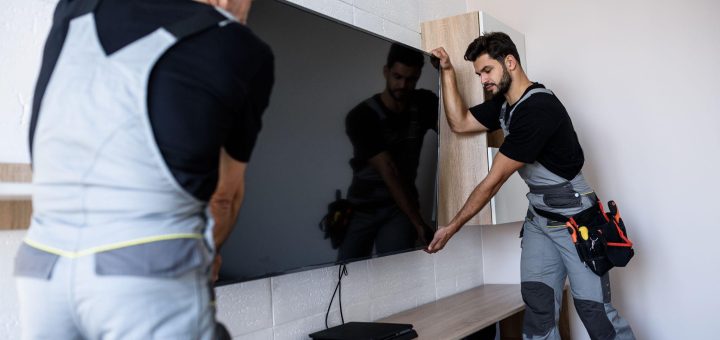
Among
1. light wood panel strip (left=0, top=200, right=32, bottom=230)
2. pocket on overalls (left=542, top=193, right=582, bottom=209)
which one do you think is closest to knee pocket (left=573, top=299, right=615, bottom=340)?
pocket on overalls (left=542, top=193, right=582, bottom=209)

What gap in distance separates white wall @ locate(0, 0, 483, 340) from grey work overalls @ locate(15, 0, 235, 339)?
0.72 meters

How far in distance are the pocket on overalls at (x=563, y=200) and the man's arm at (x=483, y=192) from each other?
18 centimetres

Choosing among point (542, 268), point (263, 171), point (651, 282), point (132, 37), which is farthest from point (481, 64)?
point (132, 37)

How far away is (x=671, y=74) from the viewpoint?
3383 millimetres

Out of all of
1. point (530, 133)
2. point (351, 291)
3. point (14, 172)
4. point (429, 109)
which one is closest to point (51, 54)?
point (14, 172)

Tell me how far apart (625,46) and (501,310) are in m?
1.65

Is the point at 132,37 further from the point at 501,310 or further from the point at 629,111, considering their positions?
the point at 629,111

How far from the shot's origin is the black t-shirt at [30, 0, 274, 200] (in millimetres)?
890

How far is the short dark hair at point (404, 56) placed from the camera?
261cm

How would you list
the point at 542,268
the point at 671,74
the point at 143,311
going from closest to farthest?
the point at 143,311, the point at 542,268, the point at 671,74

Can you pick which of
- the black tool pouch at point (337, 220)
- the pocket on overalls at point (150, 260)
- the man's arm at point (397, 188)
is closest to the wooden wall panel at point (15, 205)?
the pocket on overalls at point (150, 260)

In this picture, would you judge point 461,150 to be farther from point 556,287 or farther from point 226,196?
point 226,196

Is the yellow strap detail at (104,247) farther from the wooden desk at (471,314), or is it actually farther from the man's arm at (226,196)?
the wooden desk at (471,314)

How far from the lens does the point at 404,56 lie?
270 centimetres
